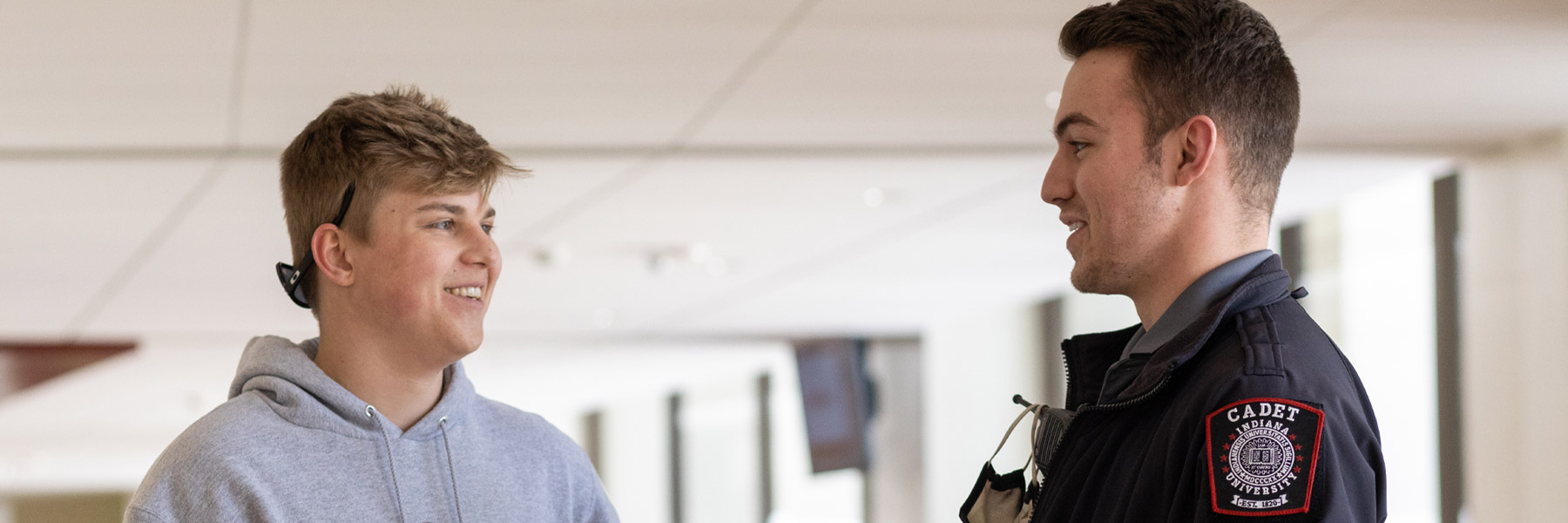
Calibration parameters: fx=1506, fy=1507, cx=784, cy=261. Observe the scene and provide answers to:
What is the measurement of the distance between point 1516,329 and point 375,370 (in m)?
4.17

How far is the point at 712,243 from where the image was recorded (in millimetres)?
6973

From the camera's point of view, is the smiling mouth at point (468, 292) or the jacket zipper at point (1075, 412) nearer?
the jacket zipper at point (1075, 412)

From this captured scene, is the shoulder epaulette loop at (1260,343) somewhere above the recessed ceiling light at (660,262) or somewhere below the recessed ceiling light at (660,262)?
below

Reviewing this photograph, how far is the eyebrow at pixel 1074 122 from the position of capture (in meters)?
1.71

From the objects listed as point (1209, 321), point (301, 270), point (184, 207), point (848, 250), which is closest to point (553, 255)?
point (848, 250)

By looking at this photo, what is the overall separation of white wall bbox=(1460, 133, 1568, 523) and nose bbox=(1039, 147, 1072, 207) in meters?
3.61

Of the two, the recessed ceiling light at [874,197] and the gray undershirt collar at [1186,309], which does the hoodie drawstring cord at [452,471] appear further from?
the recessed ceiling light at [874,197]

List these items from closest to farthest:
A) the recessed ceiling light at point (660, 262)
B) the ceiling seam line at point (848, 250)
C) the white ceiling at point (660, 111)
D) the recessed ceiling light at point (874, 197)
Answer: the white ceiling at point (660, 111) → the recessed ceiling light at point (874, 197) → the ceiling seam line at point (848, 250) → the recessed ceiling light at point (660, 262)

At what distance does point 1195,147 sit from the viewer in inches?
63.6

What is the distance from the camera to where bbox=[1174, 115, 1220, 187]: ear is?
63.2 inches

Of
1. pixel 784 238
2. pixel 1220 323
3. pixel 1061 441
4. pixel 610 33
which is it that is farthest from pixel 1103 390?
pixel 784 238

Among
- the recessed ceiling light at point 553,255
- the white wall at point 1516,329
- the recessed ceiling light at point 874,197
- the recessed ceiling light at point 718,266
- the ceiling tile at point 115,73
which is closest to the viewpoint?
the ceiling tile at point 115,73

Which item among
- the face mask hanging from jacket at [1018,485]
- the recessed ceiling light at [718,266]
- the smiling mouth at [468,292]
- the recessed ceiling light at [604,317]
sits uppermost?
the recessed ceiling light at [718,266]

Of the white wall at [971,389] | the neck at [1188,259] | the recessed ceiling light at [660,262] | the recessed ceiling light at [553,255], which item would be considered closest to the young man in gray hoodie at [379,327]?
the neck at [1188,259]
